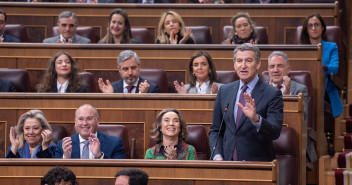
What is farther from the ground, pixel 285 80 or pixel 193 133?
pixel 285 80

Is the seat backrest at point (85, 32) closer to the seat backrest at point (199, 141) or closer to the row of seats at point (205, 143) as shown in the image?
the row of seats at point (205, 143)

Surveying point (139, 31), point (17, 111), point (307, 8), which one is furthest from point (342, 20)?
point (17, 111)

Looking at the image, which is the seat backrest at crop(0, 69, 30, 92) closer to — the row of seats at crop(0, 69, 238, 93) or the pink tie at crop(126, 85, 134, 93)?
the row of seats at crop(0, 69, 238, 93)

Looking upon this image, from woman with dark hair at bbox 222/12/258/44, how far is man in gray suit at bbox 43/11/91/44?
0.64 meters

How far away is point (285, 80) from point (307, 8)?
0.97 metres

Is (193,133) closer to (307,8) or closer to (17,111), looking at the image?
(17,111)

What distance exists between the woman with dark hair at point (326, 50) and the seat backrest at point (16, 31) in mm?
1270

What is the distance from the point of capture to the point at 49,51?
296 centimetres

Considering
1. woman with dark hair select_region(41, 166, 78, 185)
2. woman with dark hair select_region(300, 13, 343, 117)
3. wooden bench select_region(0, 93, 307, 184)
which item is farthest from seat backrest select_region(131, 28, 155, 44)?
woman with dark hair select_region(41, 166, 78, 185)

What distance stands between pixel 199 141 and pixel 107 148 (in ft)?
0.95

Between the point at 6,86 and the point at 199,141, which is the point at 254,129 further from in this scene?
the point at 6,86

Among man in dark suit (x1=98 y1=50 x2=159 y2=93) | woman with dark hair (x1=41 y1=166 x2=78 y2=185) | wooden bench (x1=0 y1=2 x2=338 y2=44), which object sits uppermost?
wooden bench (x1=0 y1=2 x2=338 y2=44)

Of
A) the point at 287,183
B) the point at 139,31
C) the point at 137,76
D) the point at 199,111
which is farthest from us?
the point at 139,31

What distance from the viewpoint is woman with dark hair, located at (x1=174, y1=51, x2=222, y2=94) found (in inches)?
104
